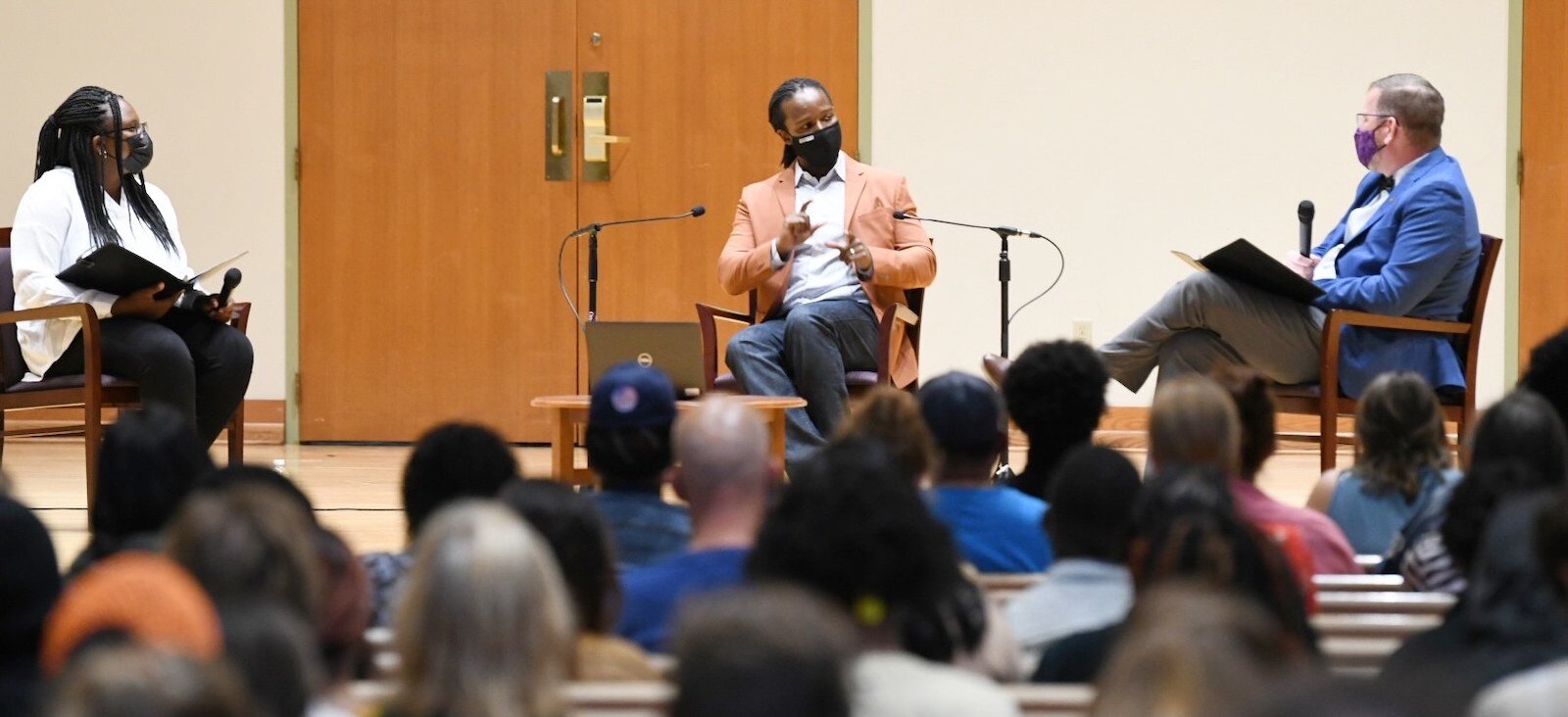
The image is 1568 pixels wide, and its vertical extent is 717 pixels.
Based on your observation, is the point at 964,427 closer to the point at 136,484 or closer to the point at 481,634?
→ the point at 136,484

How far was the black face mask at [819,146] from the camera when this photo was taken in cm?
531

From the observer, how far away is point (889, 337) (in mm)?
4922

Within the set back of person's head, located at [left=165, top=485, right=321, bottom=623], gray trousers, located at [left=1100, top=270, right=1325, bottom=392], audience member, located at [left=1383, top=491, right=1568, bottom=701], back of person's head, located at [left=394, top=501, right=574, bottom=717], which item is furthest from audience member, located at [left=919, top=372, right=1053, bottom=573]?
gray trousers, located at [left=1100, top=270, right=1325, bottom=392]

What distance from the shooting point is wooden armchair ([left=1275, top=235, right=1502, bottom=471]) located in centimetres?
449

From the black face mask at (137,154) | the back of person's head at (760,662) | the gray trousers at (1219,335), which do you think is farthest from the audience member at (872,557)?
the black face mask at (137,154)

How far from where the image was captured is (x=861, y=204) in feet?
17.5

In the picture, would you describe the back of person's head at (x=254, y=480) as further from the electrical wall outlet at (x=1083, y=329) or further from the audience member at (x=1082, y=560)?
the electrical wall outlet at (x=1083, y=329)

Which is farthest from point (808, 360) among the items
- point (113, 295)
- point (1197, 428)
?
point (1197, 428)

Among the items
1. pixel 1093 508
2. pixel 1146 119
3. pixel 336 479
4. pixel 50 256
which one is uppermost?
pixel 1146 119

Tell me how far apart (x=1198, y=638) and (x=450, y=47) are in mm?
5996

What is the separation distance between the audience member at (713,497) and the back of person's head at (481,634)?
0.81 metres

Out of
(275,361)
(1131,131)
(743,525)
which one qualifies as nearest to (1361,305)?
(1131,131)

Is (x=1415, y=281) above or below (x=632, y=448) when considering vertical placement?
above

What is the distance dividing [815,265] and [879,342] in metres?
0.48
